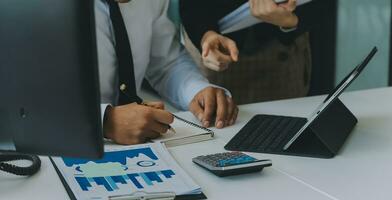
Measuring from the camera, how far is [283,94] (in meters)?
2.21

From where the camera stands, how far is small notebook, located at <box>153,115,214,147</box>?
1.30m

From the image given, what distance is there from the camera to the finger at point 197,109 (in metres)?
1.48

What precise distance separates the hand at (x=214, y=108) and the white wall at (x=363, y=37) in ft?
5.86

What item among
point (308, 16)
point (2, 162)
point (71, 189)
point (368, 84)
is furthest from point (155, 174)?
point (368, 84)

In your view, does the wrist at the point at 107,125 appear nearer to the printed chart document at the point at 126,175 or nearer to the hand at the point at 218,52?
the printed chart document at the point at 126,175

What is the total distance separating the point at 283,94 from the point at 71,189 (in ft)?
4.26

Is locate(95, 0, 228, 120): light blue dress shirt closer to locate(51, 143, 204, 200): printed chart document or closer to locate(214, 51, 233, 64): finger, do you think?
locate(214, 51, 233, 64): finger

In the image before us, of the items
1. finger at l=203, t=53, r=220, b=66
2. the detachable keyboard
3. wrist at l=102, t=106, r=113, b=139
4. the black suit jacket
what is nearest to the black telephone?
wrist at l=102, t=106, r=113, b=139

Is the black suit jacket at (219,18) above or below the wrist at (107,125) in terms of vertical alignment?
above

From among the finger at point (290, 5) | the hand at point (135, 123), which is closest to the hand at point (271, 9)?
the finger at point (290, 5)

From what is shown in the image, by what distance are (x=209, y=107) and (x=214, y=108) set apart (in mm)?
19

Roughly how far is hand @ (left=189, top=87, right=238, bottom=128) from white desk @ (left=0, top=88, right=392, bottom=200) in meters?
0.05

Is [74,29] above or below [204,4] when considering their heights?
above

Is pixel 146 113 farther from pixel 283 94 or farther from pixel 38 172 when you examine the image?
pixel 283 94
